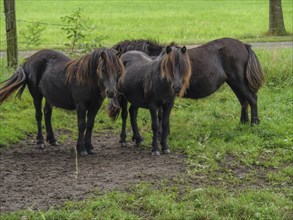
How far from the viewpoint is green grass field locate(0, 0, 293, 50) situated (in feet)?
81.5

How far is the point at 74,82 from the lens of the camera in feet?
30.2

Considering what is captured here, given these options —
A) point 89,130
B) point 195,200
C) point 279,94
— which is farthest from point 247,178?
point 279,94

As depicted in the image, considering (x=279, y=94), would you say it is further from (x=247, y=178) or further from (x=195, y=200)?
(x=195, y=200)

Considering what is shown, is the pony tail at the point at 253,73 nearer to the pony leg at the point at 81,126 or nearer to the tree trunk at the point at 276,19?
the pony leg at the point at 81,126

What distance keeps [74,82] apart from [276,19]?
58.6ft

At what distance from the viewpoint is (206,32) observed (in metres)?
27.1

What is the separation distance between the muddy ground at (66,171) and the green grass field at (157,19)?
10395 millimetres

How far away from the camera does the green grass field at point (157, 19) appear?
24844mm

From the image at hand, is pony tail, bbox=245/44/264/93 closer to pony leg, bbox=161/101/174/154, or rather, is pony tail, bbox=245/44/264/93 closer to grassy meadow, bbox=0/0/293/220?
grassy meadow, bbox=0/0/293/220

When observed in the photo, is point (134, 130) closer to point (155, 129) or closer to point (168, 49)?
point (155, 129)

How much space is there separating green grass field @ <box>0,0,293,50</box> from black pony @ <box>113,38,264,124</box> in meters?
9.45

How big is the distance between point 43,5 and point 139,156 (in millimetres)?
36181

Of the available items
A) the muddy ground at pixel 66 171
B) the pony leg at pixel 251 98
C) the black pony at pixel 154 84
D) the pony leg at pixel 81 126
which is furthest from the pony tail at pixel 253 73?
the pony leg at pixel 81 126

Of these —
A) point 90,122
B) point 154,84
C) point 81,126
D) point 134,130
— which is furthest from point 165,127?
point 81,126
